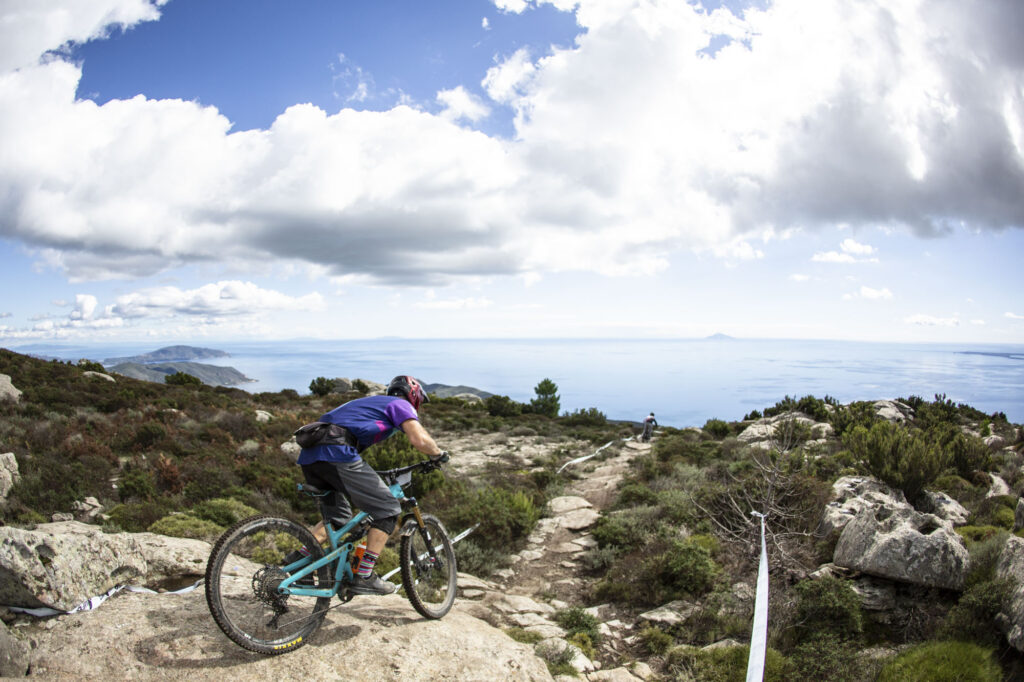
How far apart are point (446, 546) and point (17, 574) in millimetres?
3334

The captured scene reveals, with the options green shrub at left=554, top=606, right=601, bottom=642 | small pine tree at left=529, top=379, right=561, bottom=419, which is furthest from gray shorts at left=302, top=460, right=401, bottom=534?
small pine tree at left=529, top=379, right=561, bottom=419

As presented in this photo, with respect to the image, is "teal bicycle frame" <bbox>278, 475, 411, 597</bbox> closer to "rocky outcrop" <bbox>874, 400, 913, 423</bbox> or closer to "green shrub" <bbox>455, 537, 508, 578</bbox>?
"green shrub" <bbox>455, 537, 508, 578</bbox>

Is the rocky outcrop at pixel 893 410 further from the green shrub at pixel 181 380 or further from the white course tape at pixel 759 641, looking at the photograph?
the green shrub at pixel 181 380

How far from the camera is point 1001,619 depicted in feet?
14.5

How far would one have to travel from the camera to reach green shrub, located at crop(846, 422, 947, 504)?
8094 millimetres

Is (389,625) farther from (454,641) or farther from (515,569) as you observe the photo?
(515,569)

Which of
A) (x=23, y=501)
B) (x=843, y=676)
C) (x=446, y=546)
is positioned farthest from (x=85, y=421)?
(x=843, y=676)

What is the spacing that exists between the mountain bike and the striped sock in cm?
6

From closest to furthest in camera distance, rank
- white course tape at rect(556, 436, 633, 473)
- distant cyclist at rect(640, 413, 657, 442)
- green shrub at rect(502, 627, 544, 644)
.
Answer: green shrub at rect(502, 627, 544, 644)
white course tape at rect(556, 436, 633, 473)
distant cyclist at rect(640, 413, 657, 442)

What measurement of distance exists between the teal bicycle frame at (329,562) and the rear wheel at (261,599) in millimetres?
56

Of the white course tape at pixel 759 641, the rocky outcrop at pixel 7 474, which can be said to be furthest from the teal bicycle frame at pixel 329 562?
the rocky outcrop at pixel 7 474

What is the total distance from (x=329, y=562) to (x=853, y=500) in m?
7.37

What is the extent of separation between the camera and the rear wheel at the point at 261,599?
3.38 meters

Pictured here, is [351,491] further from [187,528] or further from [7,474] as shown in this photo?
[7,474]
